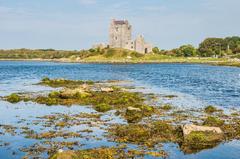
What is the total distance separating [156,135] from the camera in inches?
1212

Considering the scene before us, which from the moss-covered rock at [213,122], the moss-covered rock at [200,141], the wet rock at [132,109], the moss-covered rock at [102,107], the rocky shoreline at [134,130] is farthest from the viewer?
the moss-covered rock at [102,107]

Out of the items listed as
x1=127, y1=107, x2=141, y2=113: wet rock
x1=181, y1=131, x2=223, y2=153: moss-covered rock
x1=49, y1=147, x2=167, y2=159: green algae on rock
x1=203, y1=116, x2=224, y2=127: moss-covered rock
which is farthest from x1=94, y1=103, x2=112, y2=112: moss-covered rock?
x1=49, y1=147, x2=167, y2=159: green algae on rock

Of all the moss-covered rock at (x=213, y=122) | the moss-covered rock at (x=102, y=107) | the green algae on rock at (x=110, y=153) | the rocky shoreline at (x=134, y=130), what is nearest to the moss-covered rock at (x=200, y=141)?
the rocky shoreline at (x=134, y=130)

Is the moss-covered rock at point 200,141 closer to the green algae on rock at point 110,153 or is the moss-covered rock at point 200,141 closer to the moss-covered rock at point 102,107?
the green algae on rock at point 110,153

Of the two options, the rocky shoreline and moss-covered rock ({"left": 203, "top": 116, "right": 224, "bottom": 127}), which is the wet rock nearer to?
the rocky shoreline

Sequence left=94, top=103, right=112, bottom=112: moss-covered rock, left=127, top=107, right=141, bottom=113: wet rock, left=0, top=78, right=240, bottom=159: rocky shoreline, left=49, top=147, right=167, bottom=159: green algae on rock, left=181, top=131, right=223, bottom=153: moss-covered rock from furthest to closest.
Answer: left=94, top=103, right=112, bottom=112: moss-covered rock < left=127, top=107, right=141, bottom=113: wet rock < left=181, top=131, right=223, bottom=153: moss-covered rock < left=0, top=78, right=240, bottom=159: rocky shoreline < left=49, top=147, right=167, bottom=159: green algae on rock

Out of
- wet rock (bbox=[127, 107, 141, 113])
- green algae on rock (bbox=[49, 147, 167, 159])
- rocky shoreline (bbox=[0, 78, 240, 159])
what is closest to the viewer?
green algae on rock (bbox=[49, 147, 167, 159])

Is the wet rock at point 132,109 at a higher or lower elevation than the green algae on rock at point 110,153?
higher

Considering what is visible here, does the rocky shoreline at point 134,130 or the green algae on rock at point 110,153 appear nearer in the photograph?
the green algae on rock at point 110,153

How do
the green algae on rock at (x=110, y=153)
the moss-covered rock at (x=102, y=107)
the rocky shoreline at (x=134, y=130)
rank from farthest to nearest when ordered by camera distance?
the moss-covered rock at (x=102, y=107) → the rocky shoreline at (x=134, y=130) → the green algae on rock at (x=110, y=153)

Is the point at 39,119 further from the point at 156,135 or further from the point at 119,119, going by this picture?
the point at 156,135

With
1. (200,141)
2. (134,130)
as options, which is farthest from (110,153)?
(200,141)

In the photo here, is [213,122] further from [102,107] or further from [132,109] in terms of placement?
[102,107]

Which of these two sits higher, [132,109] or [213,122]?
[132,109]
